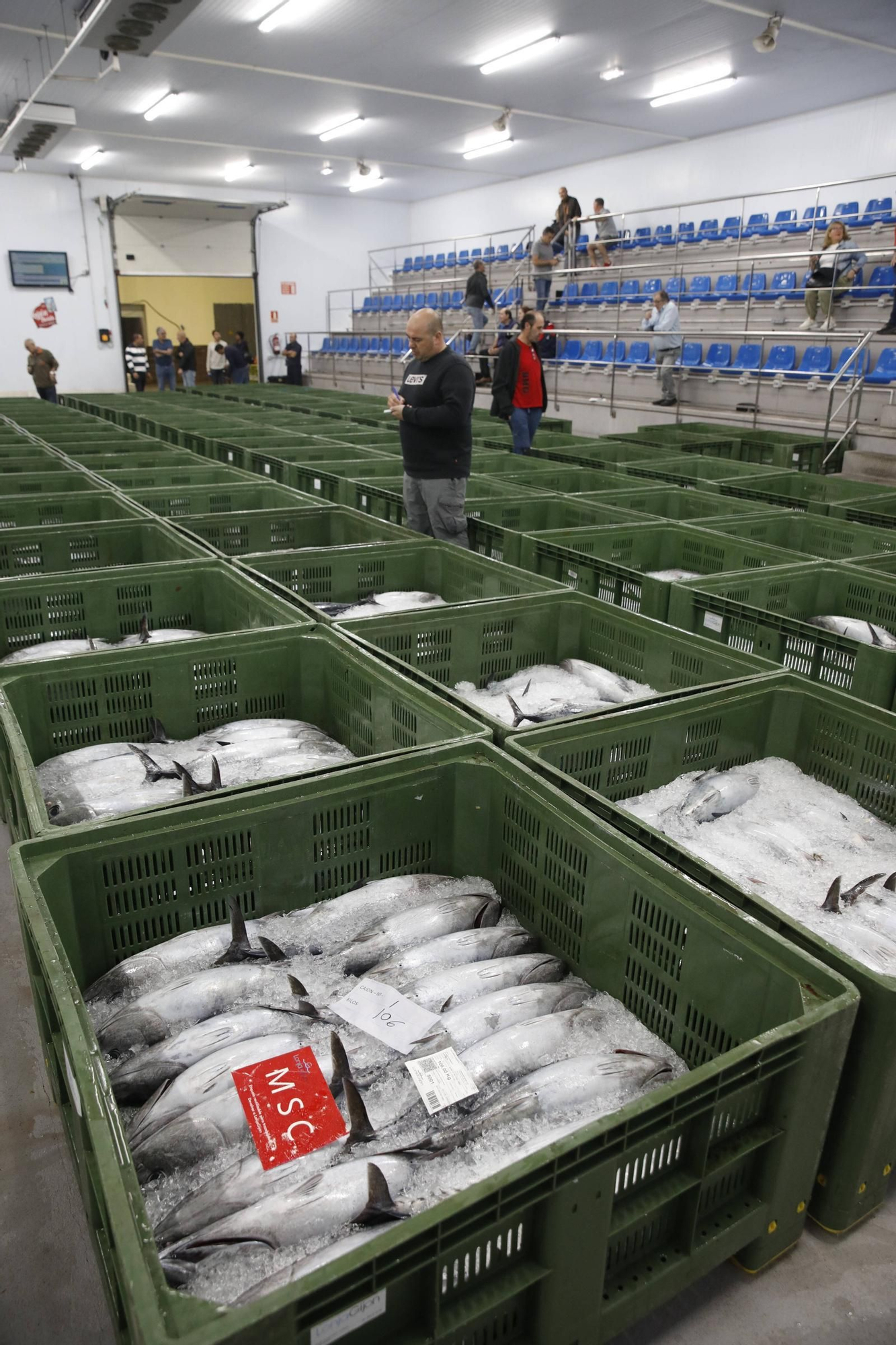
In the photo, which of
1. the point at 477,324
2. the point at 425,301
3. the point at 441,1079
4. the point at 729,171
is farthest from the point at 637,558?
the point at 425,301

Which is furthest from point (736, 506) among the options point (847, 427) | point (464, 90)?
point (464, 90)

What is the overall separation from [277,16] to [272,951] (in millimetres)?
10743

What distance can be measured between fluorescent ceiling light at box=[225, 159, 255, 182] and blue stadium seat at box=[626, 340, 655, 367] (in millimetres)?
9230

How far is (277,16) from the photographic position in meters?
9.50

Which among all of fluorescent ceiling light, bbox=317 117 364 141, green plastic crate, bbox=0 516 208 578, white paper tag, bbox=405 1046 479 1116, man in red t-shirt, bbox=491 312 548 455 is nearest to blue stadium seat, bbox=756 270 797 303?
man in red t-shirt, bbox=491 312 548 455

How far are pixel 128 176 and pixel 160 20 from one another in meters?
13.4

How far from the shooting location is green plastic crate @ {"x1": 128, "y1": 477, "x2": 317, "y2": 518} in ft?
16.7

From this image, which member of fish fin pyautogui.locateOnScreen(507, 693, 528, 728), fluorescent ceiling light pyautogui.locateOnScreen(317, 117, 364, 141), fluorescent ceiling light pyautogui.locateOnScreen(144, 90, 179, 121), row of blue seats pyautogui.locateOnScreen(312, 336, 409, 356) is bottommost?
fish fin pyautogui.locateOnScreen(507, 693, 528, 728)

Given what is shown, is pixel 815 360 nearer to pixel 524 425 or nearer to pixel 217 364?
pixel 524 425

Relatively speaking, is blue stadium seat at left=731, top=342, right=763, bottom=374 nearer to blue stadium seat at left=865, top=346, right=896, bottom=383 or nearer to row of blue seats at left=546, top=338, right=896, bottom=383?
row of blue seats at left=546, top=338, right=896, bottom=383

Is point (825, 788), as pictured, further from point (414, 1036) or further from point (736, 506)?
point (736, 506)

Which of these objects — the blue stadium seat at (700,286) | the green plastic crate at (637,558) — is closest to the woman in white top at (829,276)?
the blue stadium seat at (700,286)

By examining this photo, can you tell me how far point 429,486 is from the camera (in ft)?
15.3

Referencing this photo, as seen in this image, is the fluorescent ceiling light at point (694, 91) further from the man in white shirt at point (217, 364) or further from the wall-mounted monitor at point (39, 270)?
the wall-mounted monitor at point (39, 270)
